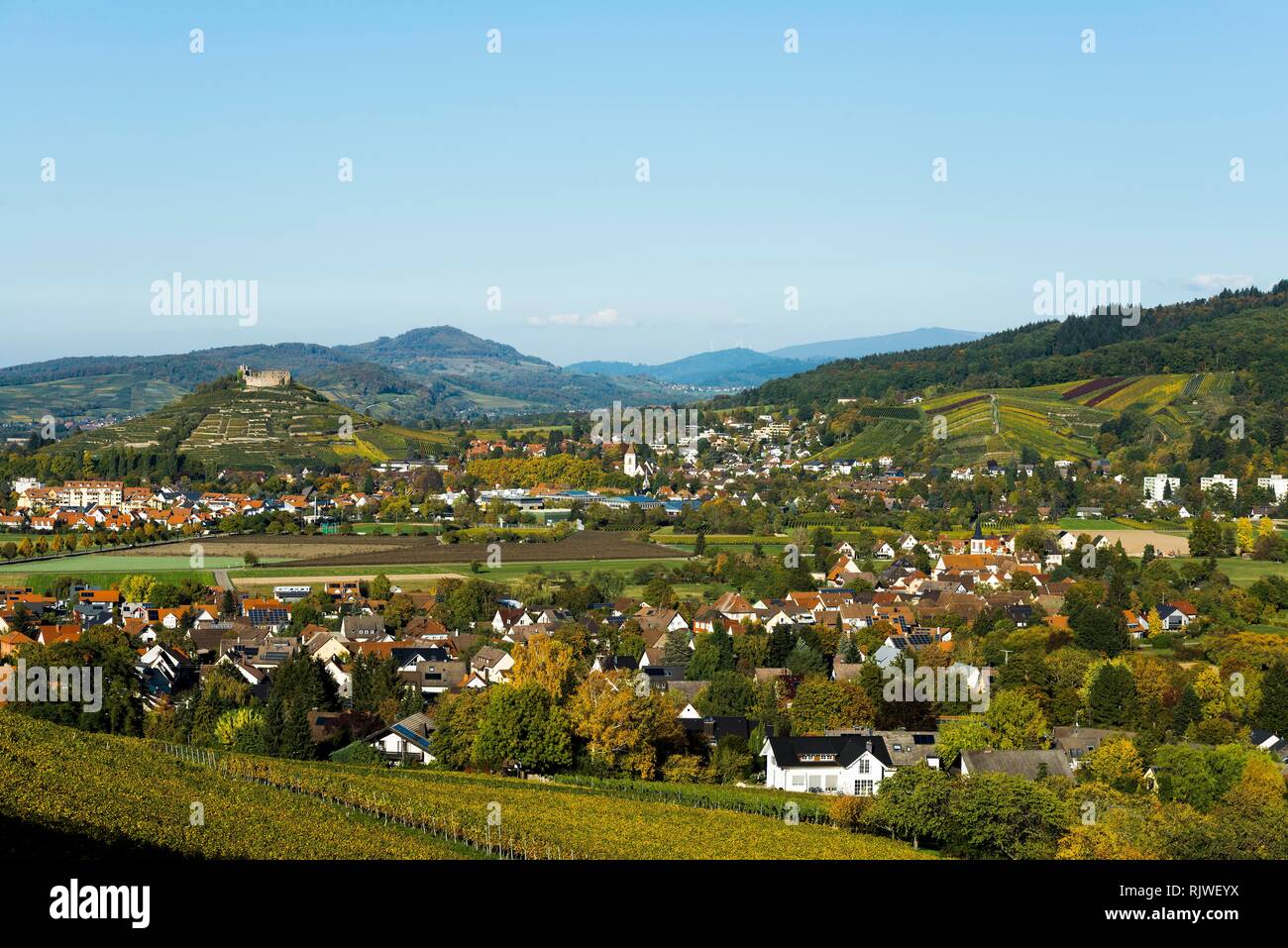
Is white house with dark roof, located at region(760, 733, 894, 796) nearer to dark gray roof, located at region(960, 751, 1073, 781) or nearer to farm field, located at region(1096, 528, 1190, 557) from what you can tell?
dark gray roof, located at region(960, 751, 1073, 781)

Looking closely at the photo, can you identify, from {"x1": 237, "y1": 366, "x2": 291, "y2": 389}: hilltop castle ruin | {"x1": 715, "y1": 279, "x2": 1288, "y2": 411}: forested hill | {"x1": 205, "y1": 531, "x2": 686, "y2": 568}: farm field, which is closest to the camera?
{"x1": 205, "y1": 531, "x2": 686, "y2": 568}: farm field

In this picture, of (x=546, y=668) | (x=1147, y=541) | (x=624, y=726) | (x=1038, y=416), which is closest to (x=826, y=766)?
(x=624, y=726)

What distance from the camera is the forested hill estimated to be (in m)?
117

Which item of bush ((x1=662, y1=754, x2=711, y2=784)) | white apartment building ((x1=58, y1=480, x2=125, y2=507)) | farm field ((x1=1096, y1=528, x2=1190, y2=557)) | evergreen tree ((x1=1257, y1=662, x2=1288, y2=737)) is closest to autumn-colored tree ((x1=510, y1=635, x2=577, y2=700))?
bush ((x1=662, y1=754, x2=711, y2=784))

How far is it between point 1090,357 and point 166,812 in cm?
11837

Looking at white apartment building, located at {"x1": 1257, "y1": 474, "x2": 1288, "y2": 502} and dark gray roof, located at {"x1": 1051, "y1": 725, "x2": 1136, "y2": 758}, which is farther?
white apartment building, located at {"x1": 1257, "y1": 474, "x2": 1288, "y2": 502}

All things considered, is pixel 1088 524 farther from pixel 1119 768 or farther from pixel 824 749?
pixel 1119 768

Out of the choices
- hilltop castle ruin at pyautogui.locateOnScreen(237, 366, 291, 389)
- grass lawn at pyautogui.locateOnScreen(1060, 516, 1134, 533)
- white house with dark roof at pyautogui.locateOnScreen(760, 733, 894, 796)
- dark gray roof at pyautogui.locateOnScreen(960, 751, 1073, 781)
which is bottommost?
white house with dark roof at pyautogui.locateOnScreen(760, 733, 894, 796)

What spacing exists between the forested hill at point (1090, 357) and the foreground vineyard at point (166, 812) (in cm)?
9663

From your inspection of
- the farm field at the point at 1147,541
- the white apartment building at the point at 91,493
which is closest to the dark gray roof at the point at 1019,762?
the farm field at the point at 1147,541

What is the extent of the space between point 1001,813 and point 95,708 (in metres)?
20.1

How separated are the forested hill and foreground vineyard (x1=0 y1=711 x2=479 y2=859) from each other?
317 feet

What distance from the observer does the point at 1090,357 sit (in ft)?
415
